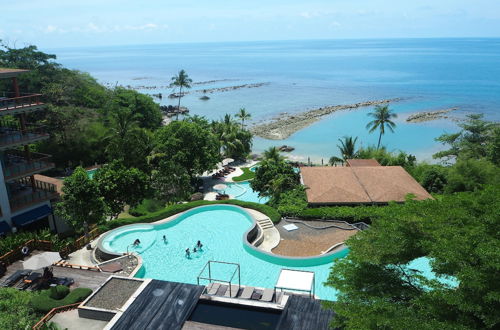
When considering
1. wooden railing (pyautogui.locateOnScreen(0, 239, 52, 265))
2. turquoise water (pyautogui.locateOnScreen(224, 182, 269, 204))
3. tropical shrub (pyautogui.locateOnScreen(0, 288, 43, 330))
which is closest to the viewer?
tropical shrub (pyautogui.locateOnScreen(0, 288, 43, 330))

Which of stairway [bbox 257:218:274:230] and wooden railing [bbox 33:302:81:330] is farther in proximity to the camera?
stairway [bbox 257:218:274:230]

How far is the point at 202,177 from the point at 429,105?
251 ft

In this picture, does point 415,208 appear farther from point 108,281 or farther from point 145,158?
point 145,158

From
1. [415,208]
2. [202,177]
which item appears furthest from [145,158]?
[415,208]

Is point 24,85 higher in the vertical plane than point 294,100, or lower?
higher

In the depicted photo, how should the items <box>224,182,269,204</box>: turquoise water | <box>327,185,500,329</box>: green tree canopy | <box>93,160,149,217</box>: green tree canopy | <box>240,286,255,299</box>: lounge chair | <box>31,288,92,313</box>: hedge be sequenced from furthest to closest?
<box>224,182,269,204</box>: turquoise water < <box>93,160,149,217</box>: green tree canopy < <box>31,288,92,313</box>: hedge < <box>240,286,255,299</box>: lounge chair < <box>327,185,500,329</box>: green tree canopy

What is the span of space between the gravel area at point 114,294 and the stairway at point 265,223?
12.4 metres

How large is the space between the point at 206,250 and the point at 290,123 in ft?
197

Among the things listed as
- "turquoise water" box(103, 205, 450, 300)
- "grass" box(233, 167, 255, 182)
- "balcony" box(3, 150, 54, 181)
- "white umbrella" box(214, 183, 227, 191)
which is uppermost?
"balcony" box(3, 150, 54, 181)

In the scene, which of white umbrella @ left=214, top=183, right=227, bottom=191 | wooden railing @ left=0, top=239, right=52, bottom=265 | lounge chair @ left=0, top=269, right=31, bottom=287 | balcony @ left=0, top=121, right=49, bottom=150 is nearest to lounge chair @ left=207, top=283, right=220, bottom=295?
lounge chair @ left=0, top=269, right=31, bottom=287

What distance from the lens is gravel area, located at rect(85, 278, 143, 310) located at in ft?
59.3

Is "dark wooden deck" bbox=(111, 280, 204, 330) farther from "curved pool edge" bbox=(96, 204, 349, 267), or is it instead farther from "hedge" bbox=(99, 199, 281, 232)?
"hedge" bbox=(99, 199, 281, 232)

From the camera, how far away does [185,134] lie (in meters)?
40.6

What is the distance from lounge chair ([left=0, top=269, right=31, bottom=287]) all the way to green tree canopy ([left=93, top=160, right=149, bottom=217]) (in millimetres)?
7766
